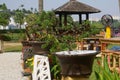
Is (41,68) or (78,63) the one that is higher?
(78,63)

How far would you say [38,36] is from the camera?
8.59 metres

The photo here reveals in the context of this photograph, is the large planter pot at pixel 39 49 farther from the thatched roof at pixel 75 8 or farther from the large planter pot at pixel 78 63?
the thatched roof at pixel 75 8

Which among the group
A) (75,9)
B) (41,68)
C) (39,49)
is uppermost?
(75,9)

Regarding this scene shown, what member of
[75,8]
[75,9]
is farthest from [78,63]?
[75,8]

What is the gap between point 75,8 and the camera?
2094 cm

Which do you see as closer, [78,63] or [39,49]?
[78,63]

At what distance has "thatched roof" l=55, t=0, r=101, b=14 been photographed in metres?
20.9

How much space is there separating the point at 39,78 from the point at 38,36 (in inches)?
68.0

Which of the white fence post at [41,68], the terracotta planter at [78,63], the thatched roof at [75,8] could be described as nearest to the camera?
the terracotta planter at [78,63]

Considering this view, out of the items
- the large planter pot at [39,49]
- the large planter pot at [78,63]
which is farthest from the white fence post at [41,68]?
the large planter pot at [78,63]

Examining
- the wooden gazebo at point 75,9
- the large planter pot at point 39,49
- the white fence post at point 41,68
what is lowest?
the white fence post at point 41,68

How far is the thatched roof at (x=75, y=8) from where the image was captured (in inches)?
822

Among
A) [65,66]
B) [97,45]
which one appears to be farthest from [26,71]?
[97,45]

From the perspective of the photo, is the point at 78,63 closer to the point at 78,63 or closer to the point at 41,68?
the point at 78,63
